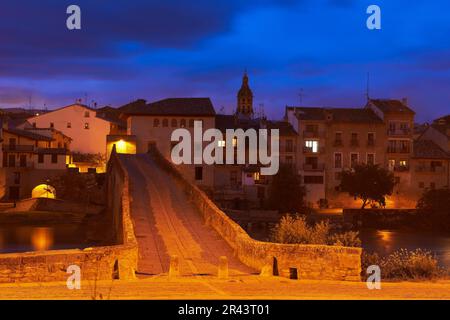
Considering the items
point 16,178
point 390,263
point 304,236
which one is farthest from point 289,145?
point 304,236

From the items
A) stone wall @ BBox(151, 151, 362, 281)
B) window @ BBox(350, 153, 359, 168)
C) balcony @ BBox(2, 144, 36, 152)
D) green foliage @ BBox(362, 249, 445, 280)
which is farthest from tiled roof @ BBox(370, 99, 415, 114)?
stone wall @ BBox(151, 151, 362, 281)

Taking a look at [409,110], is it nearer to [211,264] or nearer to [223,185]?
[223,185]

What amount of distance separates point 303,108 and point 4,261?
61003 mm

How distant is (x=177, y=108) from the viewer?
2692 inches

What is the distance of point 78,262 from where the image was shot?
17.0 meters

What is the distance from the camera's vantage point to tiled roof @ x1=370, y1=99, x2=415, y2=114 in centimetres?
7306

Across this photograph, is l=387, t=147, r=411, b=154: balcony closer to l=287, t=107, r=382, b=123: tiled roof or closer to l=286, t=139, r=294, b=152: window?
l=287, t=107, r=382, b=123: tiled roof

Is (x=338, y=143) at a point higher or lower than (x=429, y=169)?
higher

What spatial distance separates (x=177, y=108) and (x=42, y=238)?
23.2 meters

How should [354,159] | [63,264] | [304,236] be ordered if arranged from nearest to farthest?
[63,264] → [304,236] → [354,159]

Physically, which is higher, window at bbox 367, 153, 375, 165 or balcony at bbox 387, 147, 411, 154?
balcony at bbox 387, 147, 411, 154

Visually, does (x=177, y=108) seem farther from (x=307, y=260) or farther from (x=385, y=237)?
(x=307, y=260)

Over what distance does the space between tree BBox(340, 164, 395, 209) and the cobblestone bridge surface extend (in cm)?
2709

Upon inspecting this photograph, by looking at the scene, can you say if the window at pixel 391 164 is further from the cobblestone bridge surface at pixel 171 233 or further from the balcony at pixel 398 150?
the cobblestone bridge surface at pixel 171 233
